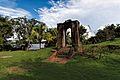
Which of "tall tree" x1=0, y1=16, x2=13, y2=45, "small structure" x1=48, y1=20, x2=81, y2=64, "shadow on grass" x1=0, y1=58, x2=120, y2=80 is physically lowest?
"shadow on grass" x1=0, y1=58, x2=120, y2=80

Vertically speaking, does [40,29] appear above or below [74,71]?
above

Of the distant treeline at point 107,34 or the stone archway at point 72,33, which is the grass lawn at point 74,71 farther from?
the distant treeline at point 107,34

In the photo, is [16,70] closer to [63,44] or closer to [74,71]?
[74,71]

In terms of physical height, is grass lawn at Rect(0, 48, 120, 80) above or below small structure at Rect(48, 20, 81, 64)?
below

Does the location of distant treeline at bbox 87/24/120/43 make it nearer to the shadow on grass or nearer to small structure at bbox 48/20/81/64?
small structure at bbox 48/20/81/64

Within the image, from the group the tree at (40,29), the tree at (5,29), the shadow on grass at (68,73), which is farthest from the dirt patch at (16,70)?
the tree at (40,29)

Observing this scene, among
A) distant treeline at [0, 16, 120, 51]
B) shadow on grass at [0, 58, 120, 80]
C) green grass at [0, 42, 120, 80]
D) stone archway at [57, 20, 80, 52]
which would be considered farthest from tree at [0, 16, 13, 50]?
shadow on grass at [0, 58, 120, 80]

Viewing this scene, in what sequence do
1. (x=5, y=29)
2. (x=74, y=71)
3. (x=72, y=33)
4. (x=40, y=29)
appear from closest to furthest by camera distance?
(x=74, y=71) → (x=72, y=33) → (x=5, y=29) → (x=40, y=29)

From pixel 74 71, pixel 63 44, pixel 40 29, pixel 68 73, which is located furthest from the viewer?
pixel 40 29

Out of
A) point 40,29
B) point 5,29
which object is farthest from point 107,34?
point 5,29

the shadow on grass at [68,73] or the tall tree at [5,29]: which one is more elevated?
the tall tree at [5,29]

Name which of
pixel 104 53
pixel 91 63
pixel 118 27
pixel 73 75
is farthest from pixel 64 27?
pixel 118 27

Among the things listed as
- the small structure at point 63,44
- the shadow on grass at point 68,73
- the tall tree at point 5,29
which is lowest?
the shadow on grass at point 68,73

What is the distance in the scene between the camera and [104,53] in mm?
25016
